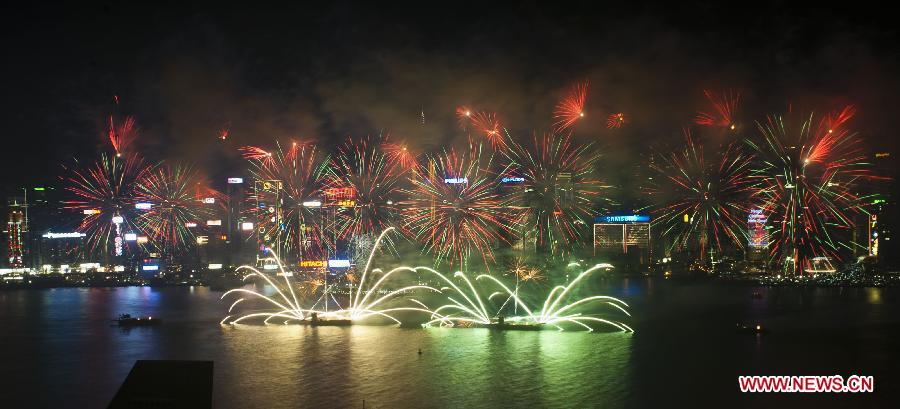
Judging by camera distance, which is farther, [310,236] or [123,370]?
[310,236]

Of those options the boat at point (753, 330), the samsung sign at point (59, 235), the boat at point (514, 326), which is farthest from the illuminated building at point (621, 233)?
the samsung sign at point (59, 235)

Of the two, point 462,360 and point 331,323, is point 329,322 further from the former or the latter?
point 462,360

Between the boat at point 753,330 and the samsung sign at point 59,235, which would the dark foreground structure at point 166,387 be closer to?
the boat at point 753,330

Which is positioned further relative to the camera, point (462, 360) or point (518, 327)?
point (518, 327)

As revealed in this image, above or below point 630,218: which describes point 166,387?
below

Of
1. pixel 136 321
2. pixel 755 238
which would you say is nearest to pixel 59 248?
pixel 136 321

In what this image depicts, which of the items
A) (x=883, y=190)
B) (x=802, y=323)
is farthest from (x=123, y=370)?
(x=883, y=190)

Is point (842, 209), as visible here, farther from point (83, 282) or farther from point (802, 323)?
point (83, 282)
